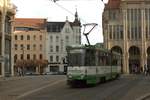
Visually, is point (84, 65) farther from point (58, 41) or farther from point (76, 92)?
point (58, 41)

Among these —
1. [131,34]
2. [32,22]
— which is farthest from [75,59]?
[32,22]

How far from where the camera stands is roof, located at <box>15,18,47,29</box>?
142 m

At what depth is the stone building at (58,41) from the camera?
467ft

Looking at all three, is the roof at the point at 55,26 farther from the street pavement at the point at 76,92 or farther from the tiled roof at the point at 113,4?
the street pavement at the point at 76,92

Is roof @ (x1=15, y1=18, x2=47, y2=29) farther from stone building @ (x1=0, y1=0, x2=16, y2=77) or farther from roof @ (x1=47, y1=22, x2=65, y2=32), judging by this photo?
stone building @ (x1=0, y1=0, x2=16, y2=77)

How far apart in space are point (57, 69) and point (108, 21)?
30.1 meters

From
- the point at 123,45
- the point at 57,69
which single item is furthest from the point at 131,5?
the point at 57,69

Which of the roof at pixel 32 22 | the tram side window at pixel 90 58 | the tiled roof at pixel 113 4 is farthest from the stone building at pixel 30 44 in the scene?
the tram side window at pixel 90 58

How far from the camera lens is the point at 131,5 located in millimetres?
115500

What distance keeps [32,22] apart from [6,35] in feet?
207

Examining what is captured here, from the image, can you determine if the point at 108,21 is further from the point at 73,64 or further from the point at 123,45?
the point at 73,64

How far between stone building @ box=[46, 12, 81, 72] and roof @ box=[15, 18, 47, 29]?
8.21ft

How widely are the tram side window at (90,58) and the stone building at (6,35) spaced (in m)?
42.2

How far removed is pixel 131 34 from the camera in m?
116
